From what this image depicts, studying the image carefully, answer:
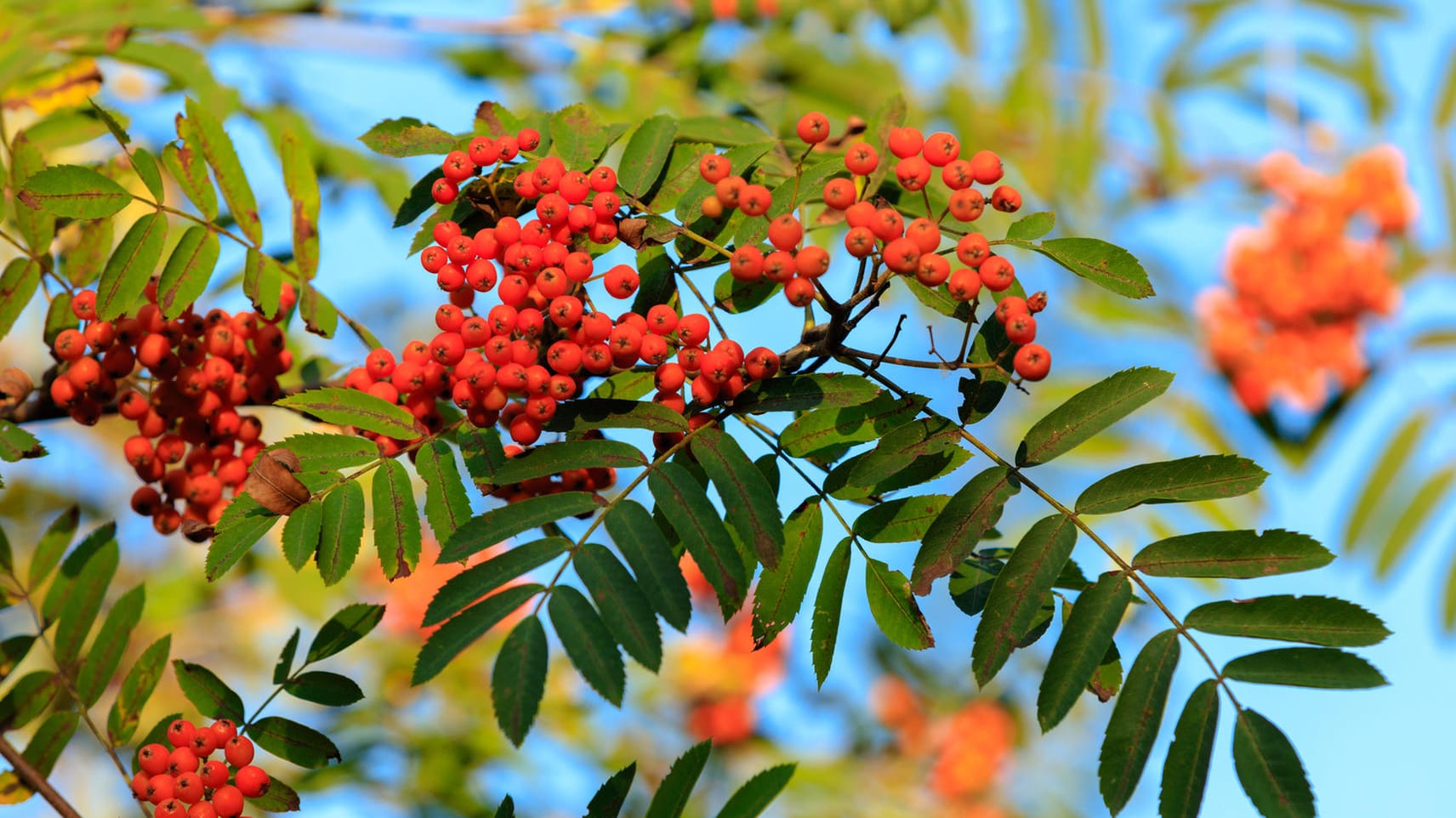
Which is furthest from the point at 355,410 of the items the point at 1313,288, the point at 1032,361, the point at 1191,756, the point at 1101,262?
the point at 1313,288

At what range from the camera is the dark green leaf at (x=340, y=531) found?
1.39 m

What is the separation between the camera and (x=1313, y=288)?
4.69 metres

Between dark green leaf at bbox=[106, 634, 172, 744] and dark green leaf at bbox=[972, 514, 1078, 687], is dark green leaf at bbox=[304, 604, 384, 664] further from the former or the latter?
dark green leaf at bbox=[972, 514, 1078, 687]

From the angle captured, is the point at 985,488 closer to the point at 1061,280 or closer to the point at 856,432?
the point at 856,432

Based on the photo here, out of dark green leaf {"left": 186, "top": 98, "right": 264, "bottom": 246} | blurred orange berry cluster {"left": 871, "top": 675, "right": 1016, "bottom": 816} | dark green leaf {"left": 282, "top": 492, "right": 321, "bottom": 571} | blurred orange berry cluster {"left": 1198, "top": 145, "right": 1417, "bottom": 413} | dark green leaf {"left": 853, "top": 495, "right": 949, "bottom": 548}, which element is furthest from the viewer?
blurred orange berry cluster {"left": 1198, "top": 145, "right": 1417, "bottom": 413}

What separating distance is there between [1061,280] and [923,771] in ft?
6.35

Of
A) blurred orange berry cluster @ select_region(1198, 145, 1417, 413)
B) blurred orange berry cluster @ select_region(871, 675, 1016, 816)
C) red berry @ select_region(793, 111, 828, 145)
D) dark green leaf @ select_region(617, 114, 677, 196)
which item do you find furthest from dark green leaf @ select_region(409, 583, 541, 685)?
blurred orange berry cluster @ select_region(1198, 145, 1417, 413)

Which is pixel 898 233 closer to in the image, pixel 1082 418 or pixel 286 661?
pixel 1082 418

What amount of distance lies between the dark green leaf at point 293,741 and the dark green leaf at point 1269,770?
1158 mm

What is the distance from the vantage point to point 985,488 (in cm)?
136

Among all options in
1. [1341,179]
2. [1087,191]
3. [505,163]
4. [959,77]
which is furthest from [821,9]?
[1341,179]

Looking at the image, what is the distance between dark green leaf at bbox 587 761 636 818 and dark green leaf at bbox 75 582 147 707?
32.2 inches

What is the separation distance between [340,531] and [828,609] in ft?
2.06

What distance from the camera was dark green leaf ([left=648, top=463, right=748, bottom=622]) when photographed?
1238 mm
